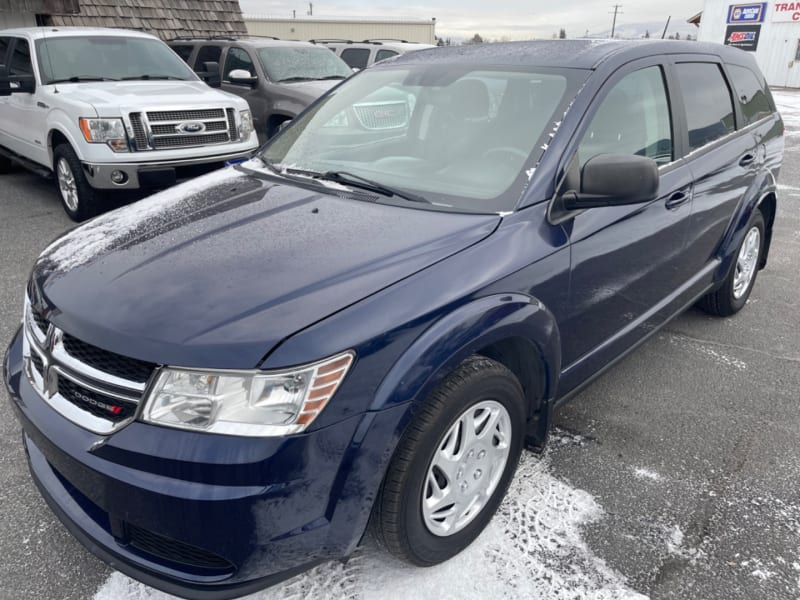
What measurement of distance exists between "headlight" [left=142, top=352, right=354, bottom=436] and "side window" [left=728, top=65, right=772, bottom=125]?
3475 mm

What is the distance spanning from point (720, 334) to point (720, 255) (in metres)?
0.66

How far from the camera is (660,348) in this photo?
403 centimetres

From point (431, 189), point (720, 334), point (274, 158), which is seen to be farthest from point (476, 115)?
point (720, 334)

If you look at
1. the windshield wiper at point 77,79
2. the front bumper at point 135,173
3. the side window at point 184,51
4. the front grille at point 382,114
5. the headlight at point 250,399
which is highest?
the side window at point 184,51

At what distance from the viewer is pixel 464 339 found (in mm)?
1985

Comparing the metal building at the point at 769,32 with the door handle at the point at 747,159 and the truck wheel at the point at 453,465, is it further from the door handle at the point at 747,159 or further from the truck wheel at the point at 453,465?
the truck wheel at the point at 453,465

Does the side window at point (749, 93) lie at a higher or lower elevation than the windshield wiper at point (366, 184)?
higher

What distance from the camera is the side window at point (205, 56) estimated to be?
9867mm

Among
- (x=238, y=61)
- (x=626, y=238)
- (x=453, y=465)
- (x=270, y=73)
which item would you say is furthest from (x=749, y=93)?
(x=238, y=61)

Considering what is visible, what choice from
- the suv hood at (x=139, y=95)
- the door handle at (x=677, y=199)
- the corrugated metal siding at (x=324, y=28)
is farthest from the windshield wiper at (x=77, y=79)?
the corrugated metal siding at (x=324, y=28)

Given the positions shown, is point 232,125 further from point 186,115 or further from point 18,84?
point 18,84

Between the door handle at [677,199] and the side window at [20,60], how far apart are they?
6.70 meters

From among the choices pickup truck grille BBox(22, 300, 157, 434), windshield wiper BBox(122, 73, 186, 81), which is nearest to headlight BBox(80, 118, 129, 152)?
windshield wiper BBox(122, 73, 186, 81)

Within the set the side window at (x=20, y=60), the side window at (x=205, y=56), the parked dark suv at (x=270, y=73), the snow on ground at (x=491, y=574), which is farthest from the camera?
the side window at (x=205, y=56)
